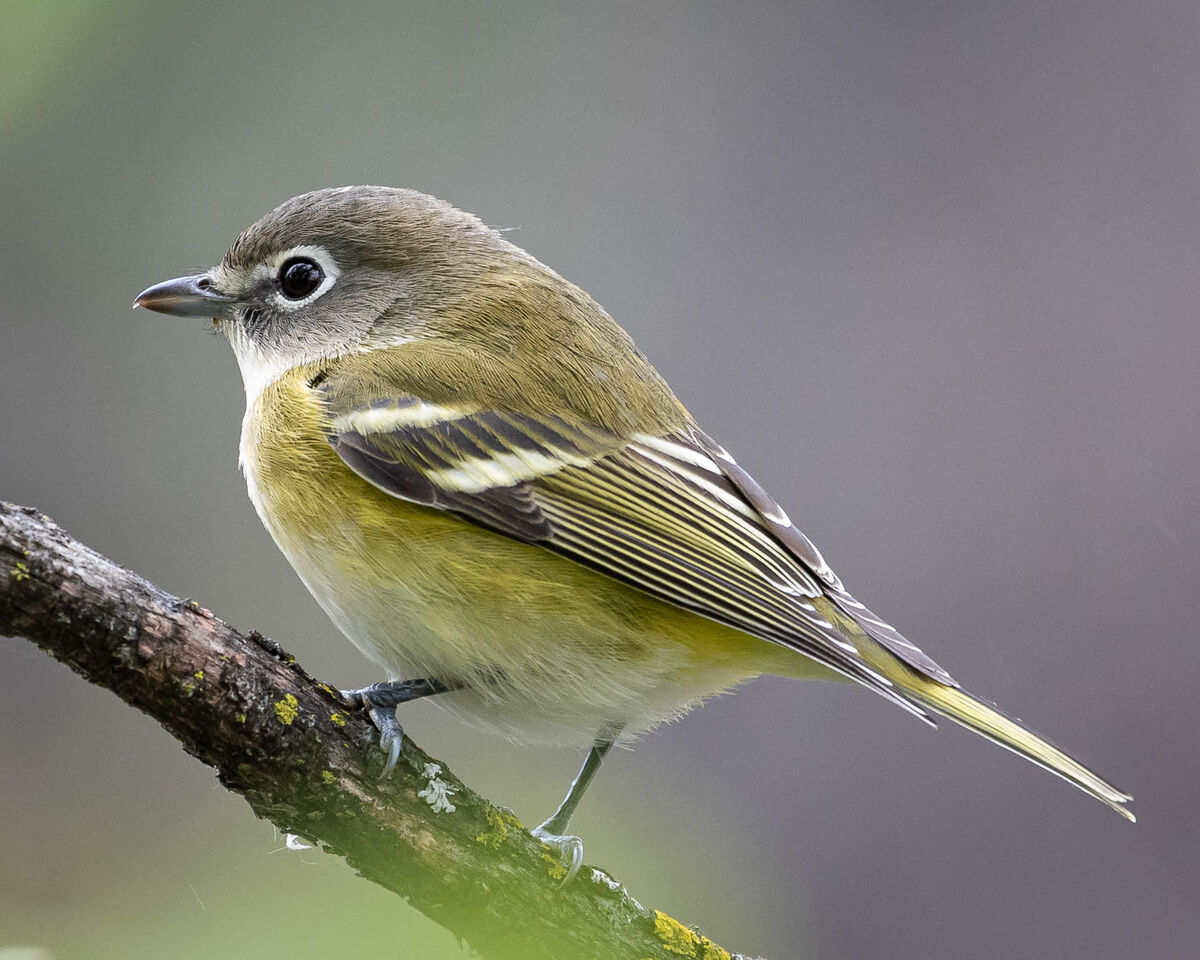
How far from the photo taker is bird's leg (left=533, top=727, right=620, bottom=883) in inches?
112

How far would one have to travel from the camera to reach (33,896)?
8.77 ft

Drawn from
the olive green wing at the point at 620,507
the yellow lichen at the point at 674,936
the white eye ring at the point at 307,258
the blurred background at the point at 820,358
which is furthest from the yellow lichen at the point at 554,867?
the white eye ring at the point at 307,258

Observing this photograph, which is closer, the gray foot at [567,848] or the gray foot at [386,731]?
the gray foot at [386,731]

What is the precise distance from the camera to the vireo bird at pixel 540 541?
304cm

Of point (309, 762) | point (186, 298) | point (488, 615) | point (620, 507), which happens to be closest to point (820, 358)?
point (620, 507)

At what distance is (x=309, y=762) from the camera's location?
253cm

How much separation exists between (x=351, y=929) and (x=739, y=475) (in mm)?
2613

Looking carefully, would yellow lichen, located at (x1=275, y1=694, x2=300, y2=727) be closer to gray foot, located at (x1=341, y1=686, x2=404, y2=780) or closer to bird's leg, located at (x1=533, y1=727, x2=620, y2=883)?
gray foot, located at (x1=341, y1=686, x2=404, y2=780)

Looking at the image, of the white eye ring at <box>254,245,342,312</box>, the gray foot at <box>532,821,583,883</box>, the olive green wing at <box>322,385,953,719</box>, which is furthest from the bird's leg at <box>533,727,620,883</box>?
the white eye ring at <box>254,245,342,312</box>

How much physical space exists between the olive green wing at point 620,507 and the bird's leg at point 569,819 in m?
0.62

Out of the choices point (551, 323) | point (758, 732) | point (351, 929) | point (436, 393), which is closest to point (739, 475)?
point (551, 323)

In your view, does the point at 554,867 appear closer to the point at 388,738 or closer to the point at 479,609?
the point at 388,738

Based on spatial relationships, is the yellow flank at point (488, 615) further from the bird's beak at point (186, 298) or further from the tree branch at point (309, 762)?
the bird's beak at point (186, 298)

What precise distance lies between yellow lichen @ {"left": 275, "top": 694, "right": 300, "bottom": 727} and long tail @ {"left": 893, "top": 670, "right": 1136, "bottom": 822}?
59.8 inches
